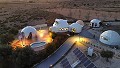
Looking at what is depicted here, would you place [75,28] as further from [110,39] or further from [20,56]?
[20,56]

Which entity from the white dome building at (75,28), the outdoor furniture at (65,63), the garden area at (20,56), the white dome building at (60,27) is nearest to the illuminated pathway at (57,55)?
the garden area at (20,56)

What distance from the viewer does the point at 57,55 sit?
35312 mm

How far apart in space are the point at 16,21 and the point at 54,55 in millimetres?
28436

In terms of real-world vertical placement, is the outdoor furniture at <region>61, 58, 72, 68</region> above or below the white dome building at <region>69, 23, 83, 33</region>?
below

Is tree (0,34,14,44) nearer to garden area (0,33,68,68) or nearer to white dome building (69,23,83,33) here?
garden area (0,33,68,68)

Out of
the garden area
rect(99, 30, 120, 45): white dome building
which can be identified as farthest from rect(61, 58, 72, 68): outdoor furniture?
rect(99, 30, 120, 45): white dome building

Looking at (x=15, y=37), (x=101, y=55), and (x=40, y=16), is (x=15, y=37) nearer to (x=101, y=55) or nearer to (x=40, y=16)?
(x=101, y=55)

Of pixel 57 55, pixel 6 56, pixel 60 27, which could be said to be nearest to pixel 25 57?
pixel 6 56

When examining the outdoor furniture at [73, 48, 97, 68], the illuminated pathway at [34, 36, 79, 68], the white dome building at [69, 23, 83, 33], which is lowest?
the illuminated pathway at [34, 36, 79, 68]

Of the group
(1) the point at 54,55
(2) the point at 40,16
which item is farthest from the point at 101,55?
(2) the point at 40,16

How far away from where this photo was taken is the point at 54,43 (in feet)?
123

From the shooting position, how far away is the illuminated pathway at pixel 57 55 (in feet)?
107

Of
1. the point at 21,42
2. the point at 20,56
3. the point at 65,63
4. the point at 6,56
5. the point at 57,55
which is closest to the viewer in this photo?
the point at 65,63

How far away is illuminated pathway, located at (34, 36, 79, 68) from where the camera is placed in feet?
107
